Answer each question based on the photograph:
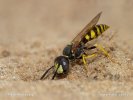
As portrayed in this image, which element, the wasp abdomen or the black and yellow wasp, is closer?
the black and yellow wasp

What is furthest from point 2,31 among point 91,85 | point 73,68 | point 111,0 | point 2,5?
point 91,85

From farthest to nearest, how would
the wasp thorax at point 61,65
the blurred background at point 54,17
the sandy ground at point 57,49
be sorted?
the blurred background at point 54,17 < the wasp thorax at point 61,65 < the sandy ground at point 57,49

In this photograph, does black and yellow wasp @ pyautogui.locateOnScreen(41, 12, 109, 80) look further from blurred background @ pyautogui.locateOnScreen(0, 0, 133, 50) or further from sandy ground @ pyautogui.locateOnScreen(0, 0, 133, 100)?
blurred background @ pyautogui.locateOnScreen(0, 0, 133, 50)

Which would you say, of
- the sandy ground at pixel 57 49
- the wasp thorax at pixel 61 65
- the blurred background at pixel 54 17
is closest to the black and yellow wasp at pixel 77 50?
the wasp thorax at pixel 61 65

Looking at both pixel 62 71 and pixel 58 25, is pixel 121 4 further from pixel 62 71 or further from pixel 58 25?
pixel 62 71

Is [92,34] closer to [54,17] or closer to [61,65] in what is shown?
[61,65]

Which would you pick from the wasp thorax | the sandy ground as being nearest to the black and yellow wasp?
the wasp thorax

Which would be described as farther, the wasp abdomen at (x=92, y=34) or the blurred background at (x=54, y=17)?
the blurred background at (x=54, y=17)

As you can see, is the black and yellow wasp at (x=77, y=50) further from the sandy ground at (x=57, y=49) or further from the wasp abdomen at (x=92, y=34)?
the sandy ground at (x=57, y=49)

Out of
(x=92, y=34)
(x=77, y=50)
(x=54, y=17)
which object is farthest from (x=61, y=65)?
(x=54, y=17)
